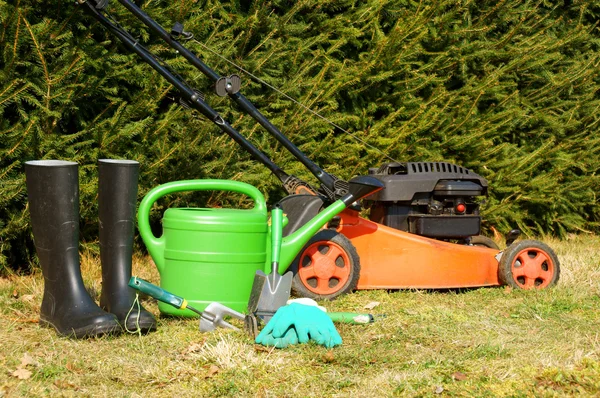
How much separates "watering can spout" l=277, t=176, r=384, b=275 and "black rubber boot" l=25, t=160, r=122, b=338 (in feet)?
2.73

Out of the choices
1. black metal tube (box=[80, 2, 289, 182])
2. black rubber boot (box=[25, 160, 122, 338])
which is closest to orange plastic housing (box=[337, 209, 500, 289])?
black metal tube (box=[80, 2, 289, 182])

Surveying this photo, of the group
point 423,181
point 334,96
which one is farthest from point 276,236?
point 334,96

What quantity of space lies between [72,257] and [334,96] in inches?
94.6

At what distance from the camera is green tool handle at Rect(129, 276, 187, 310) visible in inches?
115

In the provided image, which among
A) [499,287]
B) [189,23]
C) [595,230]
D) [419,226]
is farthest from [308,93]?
[595,230]

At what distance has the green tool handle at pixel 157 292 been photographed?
115 inches

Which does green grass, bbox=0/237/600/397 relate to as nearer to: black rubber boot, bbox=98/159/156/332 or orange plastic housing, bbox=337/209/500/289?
black rubber boot, bbox=98/159/156/332

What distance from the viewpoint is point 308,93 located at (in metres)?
4.75

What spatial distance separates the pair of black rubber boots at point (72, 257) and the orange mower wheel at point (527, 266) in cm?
189

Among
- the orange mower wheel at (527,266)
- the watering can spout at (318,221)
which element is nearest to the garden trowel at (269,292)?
the watering can spout at (318,221)

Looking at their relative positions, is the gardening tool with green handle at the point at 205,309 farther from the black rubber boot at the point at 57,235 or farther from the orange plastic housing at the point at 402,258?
the orange plastic housing at the point at 402,258

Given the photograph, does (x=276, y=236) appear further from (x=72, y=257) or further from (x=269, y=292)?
(x=72, y=257)

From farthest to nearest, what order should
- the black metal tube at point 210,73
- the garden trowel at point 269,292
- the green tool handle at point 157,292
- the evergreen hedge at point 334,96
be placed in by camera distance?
the evergreen hedge at point 334,96 → the black metal tube at point 210,73 → the garden trowel at point 269,292 → the green tool handle at point 157,292

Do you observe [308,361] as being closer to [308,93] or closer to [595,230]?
[308,93]
